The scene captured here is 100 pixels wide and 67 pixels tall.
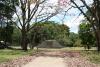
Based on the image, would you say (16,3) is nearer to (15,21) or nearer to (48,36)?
(15,21)

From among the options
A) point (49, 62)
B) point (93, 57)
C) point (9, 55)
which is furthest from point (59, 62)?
point (9, 55)

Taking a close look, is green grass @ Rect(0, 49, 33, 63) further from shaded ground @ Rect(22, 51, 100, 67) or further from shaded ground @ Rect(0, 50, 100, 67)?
shaded ground @ Rect(22, 51, 100, 67)

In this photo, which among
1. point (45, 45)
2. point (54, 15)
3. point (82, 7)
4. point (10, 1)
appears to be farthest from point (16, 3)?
point (45, 45)

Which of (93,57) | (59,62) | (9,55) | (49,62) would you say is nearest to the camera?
(49,62)

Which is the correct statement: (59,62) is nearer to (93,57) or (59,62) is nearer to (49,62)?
(49,62)

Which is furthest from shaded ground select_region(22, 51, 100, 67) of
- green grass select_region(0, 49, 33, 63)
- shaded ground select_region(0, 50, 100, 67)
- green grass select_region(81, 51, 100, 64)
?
green grass select_region(0, 49, 33, 63)

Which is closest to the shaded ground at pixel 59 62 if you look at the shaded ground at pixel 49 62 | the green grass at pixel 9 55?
the shaded ground at pixel 49 62

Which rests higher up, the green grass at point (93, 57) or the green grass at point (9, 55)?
the green grass at point (9, 55)

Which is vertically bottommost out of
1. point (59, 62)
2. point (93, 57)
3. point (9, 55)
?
point (59, 62)

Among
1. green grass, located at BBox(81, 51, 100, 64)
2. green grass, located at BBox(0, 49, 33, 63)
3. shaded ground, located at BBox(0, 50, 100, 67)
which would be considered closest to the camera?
shaded ground, located at BBox(0, 50, 100, 67)

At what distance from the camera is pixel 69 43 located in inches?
3696

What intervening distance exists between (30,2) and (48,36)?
2023 inches

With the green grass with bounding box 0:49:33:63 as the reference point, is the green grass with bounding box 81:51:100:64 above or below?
below

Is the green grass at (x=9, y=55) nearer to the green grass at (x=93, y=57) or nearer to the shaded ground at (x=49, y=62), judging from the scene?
the shaded ground at (x=49, y=62)
